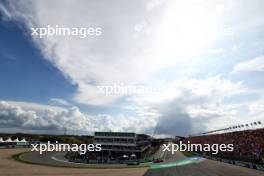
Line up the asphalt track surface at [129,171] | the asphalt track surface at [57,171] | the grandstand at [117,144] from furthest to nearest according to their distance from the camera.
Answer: the grandstand at [117,144] → the asphalt track surface at [129,171] → the asphalt track surface at [57,171]

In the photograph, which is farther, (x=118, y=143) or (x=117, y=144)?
(x=118, y=143)

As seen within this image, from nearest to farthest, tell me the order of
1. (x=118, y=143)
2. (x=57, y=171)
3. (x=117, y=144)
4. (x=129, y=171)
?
(x=57, y=171) → (x=129, y=171) → (x=117, y=144) → (x=118, y=143)

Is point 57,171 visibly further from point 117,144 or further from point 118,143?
point 118,143

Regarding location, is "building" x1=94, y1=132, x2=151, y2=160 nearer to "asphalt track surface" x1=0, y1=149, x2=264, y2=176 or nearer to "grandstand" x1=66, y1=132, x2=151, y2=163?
"grandstand" x1=66, y1=132, x2=151, y2=163

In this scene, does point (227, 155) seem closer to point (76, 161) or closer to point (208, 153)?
point (208, 153)

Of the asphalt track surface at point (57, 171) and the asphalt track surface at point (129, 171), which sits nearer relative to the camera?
the asphalt track surface at point (57, 171)

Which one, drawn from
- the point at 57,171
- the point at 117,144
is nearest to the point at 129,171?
the point at 57,171

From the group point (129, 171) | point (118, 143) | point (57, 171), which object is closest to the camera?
point (57, 171)

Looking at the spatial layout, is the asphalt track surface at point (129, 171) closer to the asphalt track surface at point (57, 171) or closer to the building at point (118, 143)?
the asphalt track surface at point (57, 171)

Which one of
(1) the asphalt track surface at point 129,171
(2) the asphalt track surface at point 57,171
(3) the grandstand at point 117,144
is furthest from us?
(3) the grandstand at point 117,144

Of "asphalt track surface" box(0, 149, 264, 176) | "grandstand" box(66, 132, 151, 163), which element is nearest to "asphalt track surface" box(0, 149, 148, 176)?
"asphalt track surface" box(0, 149, 264, 176)

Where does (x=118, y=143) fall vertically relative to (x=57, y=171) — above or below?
above

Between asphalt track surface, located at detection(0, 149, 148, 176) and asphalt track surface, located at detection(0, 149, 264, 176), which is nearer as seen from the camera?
asphalt track surface, located at detection(0, 149, 148, 176)

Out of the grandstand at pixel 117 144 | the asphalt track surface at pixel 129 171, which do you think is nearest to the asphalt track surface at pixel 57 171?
the asphalt track surface at pixel 129 171
